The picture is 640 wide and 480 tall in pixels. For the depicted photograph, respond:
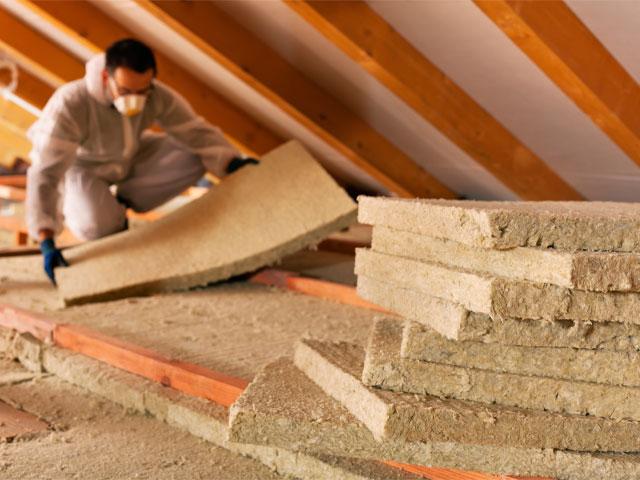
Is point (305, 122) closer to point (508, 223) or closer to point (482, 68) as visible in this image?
point (482, 68)

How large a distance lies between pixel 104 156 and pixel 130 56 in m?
0.73

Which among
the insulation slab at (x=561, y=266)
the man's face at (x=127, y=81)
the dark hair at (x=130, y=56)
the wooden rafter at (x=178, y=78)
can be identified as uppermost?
the wooden rafter at (x=178, y=78)

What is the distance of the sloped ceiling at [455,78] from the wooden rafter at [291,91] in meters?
0.05

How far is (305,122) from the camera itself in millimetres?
3930

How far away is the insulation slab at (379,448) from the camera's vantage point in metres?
1.41

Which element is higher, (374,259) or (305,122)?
(305,122)

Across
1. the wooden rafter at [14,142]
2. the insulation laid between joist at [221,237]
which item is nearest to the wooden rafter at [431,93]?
the insulation laid between joist at [221,237]

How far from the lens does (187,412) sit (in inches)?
73.4

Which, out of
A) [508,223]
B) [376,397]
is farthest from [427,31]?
[376,397]

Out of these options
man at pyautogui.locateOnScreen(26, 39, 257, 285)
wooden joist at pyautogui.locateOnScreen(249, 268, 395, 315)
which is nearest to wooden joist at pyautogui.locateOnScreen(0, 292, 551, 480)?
man at pyautogui.locateOnScreen(26, 39, 257, 285)

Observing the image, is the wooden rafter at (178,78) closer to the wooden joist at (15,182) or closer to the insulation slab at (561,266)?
the wooden joist at (15,182)

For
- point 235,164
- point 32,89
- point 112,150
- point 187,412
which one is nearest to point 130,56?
point 112,150

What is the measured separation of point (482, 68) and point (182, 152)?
1.81 m

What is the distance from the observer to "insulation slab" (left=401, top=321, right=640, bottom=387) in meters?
1.43
